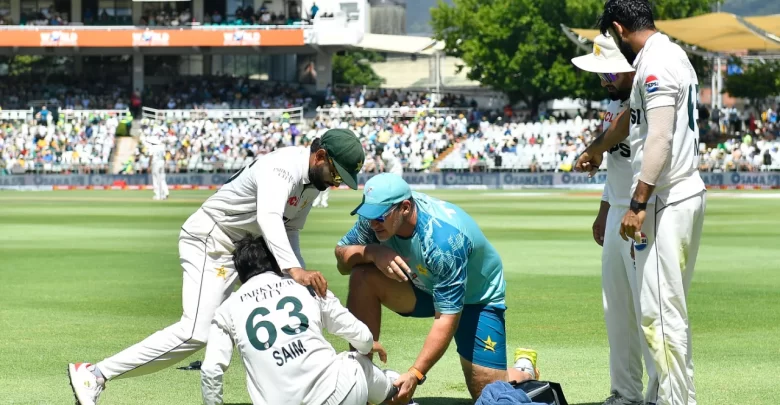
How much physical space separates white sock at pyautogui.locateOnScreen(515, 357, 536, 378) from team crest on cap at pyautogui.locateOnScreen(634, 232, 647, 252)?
1337mm

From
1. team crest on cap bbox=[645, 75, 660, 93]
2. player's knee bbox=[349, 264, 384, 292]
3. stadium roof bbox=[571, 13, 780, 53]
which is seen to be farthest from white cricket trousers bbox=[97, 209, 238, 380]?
stadium roof bbox=[571, 13, 780, 53]

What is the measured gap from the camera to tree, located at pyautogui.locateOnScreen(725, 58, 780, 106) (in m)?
62.5

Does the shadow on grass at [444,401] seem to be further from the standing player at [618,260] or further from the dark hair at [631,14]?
the dark hair at [631,14]

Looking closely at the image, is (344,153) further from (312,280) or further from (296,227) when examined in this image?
(296,227)

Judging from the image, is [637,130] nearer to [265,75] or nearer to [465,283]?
[465,283]

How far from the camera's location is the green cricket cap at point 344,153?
23.1 ft

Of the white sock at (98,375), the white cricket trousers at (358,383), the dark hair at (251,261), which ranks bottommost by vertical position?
the white sock at (98,375)

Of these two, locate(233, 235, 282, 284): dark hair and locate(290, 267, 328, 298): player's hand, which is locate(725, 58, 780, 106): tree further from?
locate(233, 235, 282, 284): dark hair

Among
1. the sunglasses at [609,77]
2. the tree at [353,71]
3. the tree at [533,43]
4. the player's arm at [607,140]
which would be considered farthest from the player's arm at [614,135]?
the tree at [353,71]

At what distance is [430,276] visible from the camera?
6875mm

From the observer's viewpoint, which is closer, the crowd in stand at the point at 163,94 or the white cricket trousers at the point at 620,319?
the white cricket trousers at the point at 620,319

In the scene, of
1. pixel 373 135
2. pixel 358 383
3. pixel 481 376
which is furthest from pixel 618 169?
pixel 373 135

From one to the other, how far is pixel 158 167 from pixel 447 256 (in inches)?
1238

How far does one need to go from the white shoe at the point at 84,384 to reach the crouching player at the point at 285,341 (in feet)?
4.25
